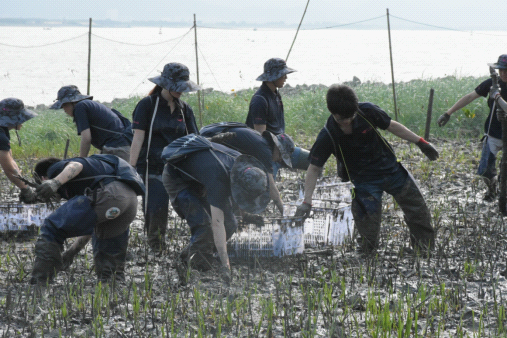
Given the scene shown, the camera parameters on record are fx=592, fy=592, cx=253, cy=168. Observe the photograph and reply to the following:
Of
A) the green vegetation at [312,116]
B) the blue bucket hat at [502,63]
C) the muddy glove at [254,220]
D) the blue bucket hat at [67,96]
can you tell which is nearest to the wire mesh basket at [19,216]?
the blue bucket hat at [67,96]

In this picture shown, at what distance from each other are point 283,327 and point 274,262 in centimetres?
129

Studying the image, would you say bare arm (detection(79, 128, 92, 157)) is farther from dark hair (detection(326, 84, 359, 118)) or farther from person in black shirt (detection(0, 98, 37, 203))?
dark hair (detection(326, 84, 359, 118))

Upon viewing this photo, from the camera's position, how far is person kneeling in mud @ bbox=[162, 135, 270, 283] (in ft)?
12.6

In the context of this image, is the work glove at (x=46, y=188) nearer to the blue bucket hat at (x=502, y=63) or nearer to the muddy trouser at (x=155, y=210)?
the muddy trouser at (x=155, y=210)

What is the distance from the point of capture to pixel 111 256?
14.2 feet

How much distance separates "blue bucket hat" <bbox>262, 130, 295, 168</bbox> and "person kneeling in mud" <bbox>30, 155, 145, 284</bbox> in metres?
1.15

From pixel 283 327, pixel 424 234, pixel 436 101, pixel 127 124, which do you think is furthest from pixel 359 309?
pixel 436 101

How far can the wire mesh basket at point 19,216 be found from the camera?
556 centimetres

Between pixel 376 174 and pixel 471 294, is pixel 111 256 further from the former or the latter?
Result: pixel 471 294

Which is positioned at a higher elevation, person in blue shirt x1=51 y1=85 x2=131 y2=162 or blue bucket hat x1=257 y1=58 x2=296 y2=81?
blue bucket hat x1=257 y1=58 x2=296 y2=81

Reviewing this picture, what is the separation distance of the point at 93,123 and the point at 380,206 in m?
2.66

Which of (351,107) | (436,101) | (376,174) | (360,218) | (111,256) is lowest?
(111,256)

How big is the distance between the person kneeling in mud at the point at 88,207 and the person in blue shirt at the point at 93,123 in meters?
1.17

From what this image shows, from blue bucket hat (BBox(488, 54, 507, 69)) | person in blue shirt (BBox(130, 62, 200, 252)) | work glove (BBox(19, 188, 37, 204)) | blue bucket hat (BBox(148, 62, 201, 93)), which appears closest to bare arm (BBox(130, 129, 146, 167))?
person in blue shirt (BBox(130, 62, 200, 252))
